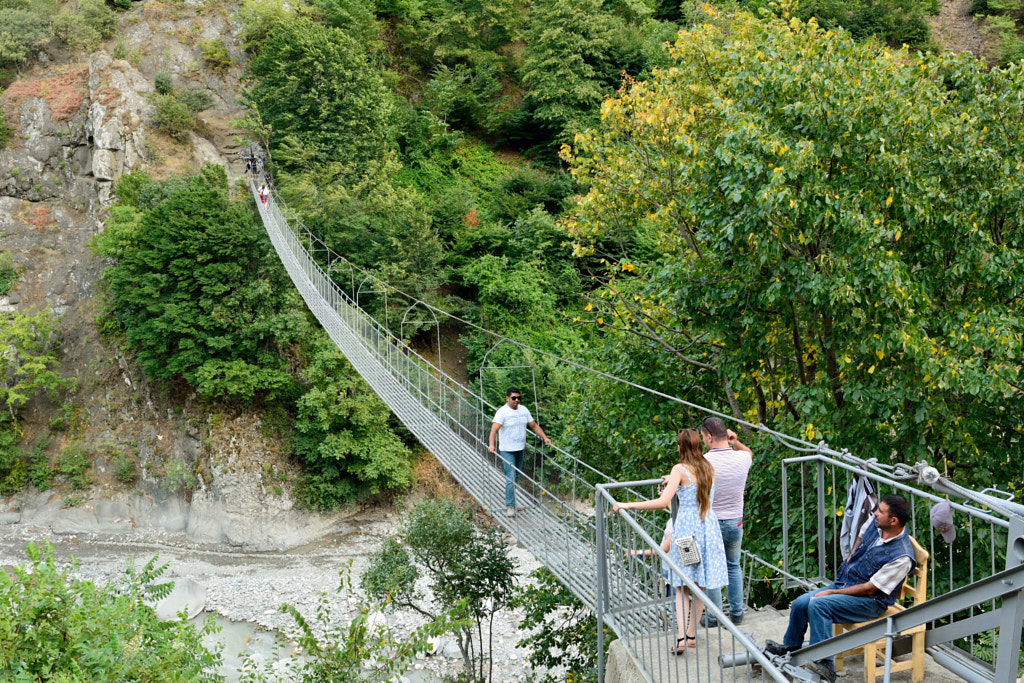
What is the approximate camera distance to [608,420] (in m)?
6.11

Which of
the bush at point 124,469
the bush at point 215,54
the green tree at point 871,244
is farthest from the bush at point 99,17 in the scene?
the green tree at point 871,244

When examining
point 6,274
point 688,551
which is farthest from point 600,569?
point 6,274

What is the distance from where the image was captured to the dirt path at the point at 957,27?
18625mm

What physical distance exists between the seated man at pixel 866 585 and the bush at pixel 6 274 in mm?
15474

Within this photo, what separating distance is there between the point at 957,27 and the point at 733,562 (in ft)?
71.4

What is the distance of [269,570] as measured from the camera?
39.0ft

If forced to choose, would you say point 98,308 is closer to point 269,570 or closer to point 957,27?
point 269,570

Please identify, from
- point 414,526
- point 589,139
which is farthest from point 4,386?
point 589,139

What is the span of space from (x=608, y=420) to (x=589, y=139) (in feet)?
9.01

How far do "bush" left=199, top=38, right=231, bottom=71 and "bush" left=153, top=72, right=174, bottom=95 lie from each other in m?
1.30

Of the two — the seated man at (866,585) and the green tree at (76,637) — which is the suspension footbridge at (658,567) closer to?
the seated man at (866,585)

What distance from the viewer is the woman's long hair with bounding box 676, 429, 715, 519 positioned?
277 centimetres

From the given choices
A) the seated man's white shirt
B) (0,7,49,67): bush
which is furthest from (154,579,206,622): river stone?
(0,7,49,67): bush

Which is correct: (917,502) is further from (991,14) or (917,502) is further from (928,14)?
(991,14)
